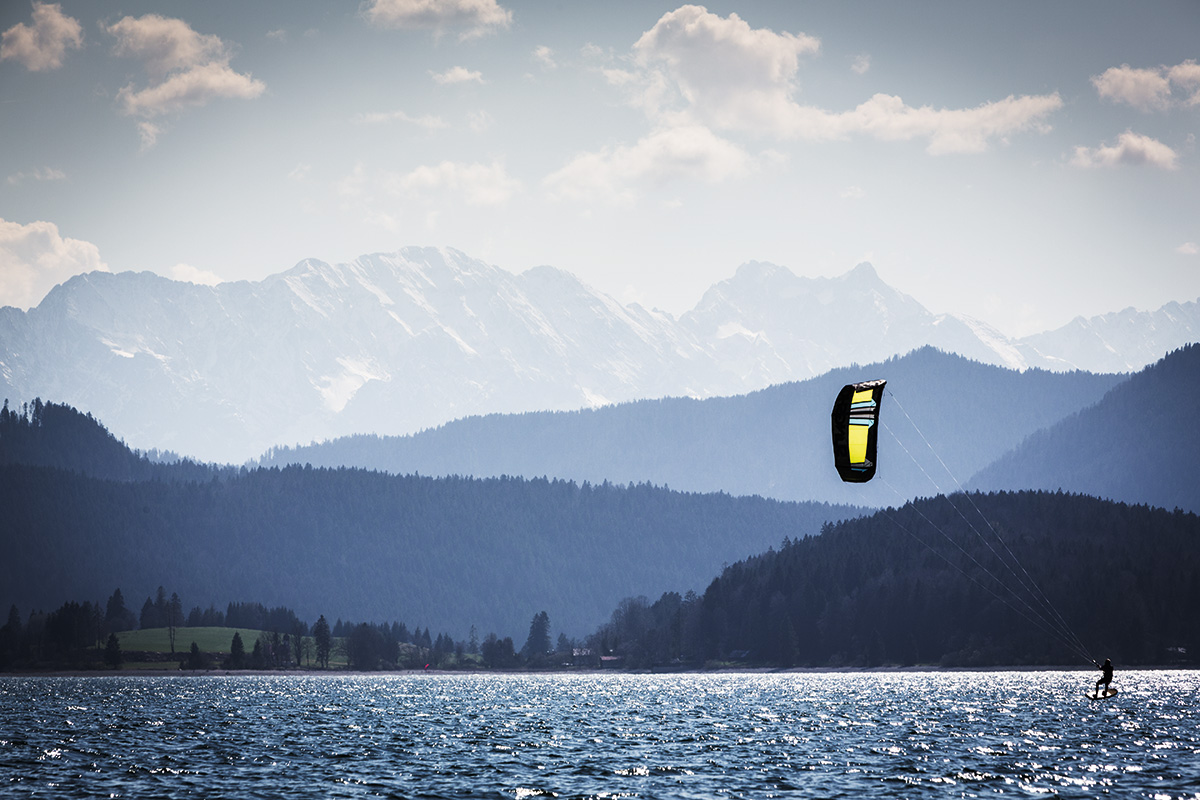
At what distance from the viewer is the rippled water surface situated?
69.6 meters

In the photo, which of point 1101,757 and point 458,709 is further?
point 458,709

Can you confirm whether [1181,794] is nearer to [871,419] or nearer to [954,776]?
[954,776]

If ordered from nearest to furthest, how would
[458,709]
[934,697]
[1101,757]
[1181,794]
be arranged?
[1181,794]
[1101,757]
[458,709]
[934,697]

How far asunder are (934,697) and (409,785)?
10906cm

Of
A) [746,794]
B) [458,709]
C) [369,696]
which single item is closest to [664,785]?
[746,794]

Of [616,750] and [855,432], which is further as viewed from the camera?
[616,750]

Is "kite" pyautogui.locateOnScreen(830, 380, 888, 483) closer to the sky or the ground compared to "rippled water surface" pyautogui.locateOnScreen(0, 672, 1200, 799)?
closer to the sky

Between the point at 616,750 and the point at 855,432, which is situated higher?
the point at 855,432

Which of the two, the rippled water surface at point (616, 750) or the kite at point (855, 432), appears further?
the rippled water surface at point (616, 750)

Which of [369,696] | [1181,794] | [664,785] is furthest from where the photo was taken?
[369,696]

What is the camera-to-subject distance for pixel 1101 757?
3211 inches

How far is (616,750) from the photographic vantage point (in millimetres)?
89875

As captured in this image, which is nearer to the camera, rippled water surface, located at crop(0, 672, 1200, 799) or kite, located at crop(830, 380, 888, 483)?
kite, located at crop(830, 380, 888, 483)

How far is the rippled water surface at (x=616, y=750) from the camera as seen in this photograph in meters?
69.6
